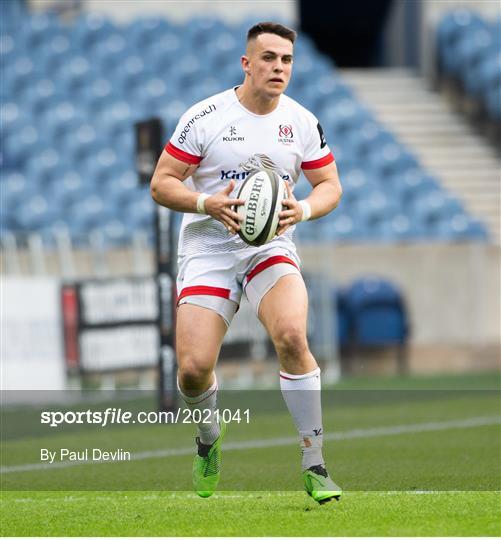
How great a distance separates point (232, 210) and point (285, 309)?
539 millimetres

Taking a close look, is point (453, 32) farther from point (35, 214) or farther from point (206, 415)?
point (206, 415)

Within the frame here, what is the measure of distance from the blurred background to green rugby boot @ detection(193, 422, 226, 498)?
16.6 ft

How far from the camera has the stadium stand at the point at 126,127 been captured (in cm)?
1872

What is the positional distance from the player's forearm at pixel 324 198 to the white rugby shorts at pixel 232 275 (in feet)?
0.92

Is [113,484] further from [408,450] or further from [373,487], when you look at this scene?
[408,450]

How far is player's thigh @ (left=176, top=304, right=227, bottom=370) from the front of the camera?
7.03 meters

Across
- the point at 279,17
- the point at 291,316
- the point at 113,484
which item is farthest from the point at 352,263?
the point at 291,316

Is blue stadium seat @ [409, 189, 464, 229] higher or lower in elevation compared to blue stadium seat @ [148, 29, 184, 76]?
lower

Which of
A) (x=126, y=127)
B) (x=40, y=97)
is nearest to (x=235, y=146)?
(x=126, y=127)

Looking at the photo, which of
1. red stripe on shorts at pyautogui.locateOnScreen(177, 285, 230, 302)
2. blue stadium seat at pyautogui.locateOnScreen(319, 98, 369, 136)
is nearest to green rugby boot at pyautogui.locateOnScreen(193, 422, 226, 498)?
red stripe on shorts at pyautogui.locateOnScreen(177, 285, 230, 302)

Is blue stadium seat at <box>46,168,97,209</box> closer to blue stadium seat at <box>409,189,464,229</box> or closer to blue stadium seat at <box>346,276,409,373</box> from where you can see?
blue stadium seat at <box>346,276,409,373</box>

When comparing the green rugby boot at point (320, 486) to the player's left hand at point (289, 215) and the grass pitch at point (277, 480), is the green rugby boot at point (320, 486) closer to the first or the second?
the grass pitch at point (277, 480)

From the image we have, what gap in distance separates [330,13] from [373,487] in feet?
77.4

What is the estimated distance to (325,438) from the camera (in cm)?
1075
